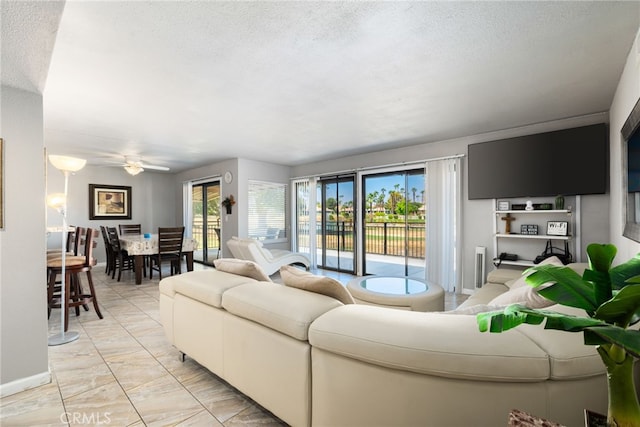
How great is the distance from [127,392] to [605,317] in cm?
261

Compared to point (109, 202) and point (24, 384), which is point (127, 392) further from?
point (109, 202)

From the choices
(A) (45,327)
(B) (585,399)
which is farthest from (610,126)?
(A) (45,327)

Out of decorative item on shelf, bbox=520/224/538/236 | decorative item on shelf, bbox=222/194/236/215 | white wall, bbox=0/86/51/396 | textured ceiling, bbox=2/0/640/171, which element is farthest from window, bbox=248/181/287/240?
decorative item on shelf, bbox=520/224/538/236

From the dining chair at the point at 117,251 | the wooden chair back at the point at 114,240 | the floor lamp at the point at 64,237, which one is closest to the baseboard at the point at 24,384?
the floor lamp at the point at 64,237

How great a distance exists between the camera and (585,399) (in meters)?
0.96

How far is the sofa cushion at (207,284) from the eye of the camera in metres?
1.89

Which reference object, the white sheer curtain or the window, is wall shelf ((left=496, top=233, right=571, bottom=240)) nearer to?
the white sheer curtain

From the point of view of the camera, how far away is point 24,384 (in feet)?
6.55

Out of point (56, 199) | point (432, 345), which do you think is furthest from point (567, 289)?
point (56, 199)

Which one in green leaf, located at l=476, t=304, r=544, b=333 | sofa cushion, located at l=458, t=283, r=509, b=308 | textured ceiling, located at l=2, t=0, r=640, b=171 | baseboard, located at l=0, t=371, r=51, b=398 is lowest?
baseboard, located at l=0, t=371, r=51, b=398

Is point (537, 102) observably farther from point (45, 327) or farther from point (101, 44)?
point (45, 327)

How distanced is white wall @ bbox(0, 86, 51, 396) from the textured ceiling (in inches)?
10.7

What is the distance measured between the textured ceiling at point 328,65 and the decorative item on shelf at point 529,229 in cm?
138

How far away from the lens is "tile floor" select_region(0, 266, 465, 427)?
169 cm
